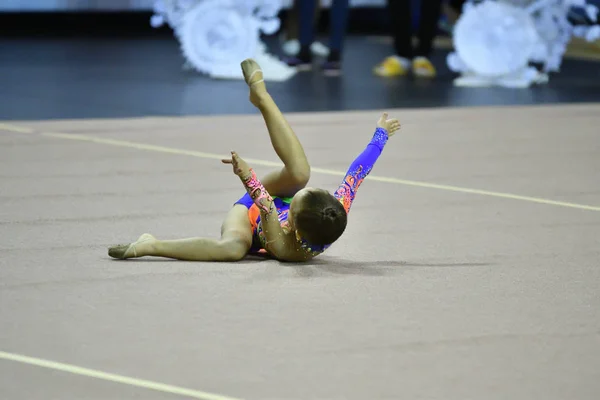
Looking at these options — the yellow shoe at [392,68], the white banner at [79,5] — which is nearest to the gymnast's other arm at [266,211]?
the yellow shoe at [392,68]

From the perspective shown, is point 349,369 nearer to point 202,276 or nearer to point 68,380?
point 68,380

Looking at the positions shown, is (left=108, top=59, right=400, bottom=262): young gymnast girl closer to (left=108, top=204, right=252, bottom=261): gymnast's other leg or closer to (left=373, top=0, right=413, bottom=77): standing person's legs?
(left=108, top=204, right=252, bottom=261): gymnast's other leg

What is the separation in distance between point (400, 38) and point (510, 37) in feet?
2.55

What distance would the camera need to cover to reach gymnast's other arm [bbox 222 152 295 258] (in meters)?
2.54

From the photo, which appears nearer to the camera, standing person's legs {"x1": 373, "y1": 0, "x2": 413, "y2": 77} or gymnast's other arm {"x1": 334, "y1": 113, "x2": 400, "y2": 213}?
gymnast's other arm {"x1": 334, "y1": 113, "x2": 400, "y2": 213}

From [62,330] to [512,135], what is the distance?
298 centimetres

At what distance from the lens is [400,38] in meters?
6.45

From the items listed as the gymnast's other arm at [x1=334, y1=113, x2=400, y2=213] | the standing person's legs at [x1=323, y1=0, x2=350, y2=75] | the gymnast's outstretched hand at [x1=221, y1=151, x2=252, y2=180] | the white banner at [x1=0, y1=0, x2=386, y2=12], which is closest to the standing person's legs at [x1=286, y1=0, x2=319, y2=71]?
the standing person's legs at [x1=323, y1=0, x2=350, y2=75]

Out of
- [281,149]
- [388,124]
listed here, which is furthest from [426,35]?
[281,149]

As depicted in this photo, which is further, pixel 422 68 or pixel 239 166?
pixel 422 68

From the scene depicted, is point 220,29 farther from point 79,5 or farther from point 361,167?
point 361,167

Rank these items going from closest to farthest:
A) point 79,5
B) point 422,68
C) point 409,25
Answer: point 409,25 < point 422,68 < point 79,5

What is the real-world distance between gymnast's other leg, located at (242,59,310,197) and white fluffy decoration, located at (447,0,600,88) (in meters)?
3.35

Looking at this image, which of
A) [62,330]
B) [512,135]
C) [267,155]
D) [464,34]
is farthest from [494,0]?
[62,330]
